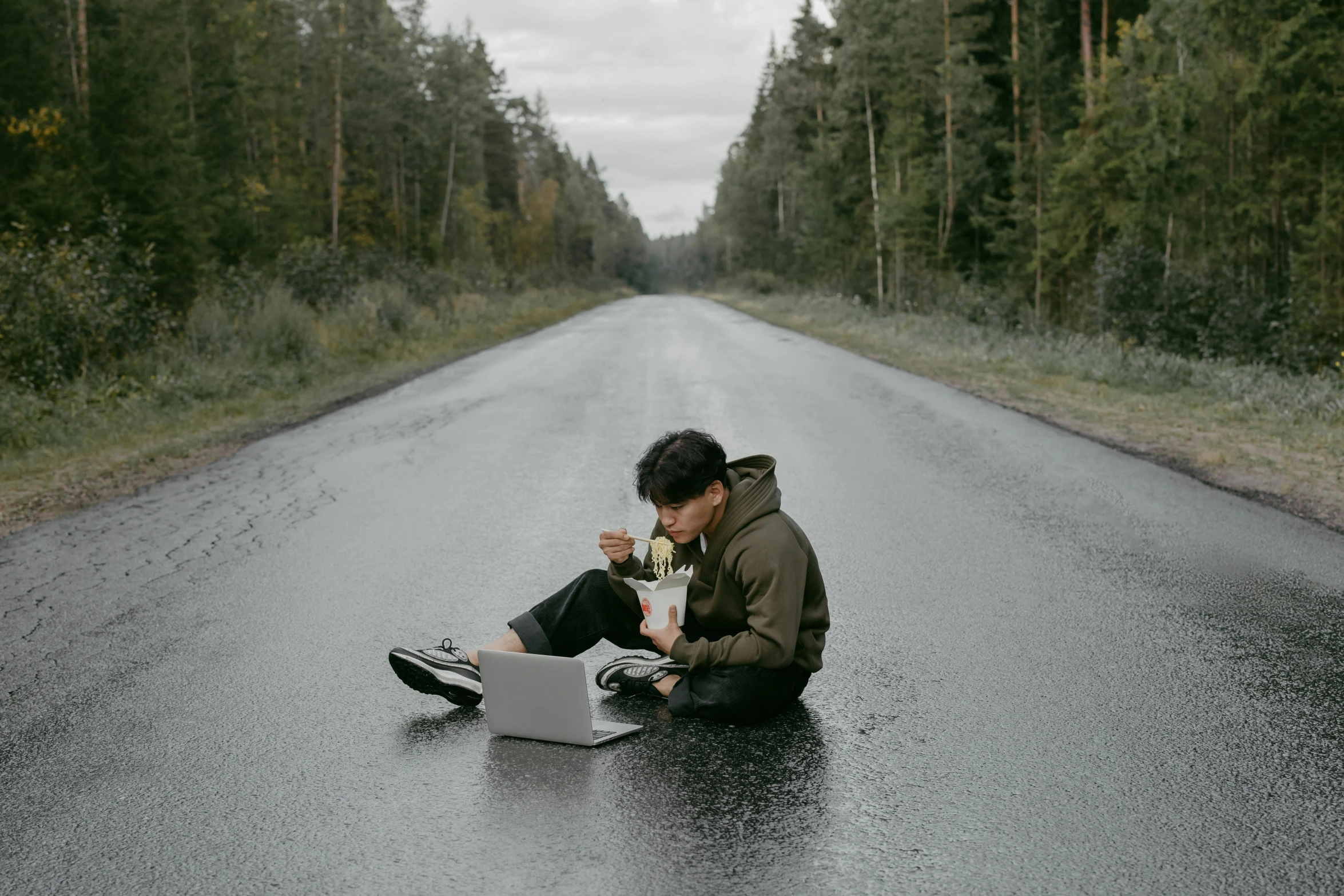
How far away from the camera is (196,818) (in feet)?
11.3

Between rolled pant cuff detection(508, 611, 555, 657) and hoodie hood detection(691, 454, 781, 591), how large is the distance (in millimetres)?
708

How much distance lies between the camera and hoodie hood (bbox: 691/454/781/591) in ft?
13.5

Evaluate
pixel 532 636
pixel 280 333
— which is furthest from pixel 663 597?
pixel 280 333

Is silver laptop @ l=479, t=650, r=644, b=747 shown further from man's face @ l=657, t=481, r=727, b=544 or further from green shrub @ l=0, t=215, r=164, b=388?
green shrub @ l=0, t=215, r=164, b=388

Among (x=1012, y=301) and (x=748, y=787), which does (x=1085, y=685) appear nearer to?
(x=748, y=787)

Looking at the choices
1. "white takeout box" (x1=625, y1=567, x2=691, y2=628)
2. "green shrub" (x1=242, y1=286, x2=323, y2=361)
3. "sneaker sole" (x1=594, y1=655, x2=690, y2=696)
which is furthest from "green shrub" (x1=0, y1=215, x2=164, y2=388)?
"white takeout box" (x1=625, y1=567, x2=691, y2=628)

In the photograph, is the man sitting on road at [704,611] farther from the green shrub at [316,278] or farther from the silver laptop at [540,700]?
the green shrub at [316,278]

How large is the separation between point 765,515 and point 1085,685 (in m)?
1.60

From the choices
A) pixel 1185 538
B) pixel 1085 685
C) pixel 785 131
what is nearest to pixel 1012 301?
pixel 1185 538

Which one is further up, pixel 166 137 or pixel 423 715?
pixel 166 137

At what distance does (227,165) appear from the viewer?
36.1 meters

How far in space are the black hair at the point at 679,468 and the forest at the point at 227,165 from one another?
12505 mm

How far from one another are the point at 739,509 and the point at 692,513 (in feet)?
0.64

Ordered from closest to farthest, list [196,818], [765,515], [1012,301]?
[196,818], [765,515], [1012,301]
